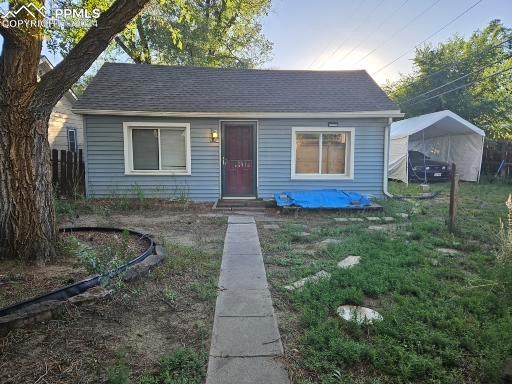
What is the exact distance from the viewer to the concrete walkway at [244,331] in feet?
6.77

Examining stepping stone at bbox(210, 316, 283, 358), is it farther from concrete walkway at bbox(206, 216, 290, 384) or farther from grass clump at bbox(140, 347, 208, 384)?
grass clump at bbox(140, 347, 208, 384)

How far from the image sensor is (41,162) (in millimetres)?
3814

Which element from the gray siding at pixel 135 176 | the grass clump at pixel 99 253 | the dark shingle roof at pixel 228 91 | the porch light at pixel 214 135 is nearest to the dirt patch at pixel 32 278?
the grass clump at pixel 99 253

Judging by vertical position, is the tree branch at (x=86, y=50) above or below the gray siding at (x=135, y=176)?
above

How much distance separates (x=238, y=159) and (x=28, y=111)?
227 inches

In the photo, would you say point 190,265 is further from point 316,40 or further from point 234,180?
point 316,40

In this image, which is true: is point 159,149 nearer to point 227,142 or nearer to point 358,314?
point 227,142

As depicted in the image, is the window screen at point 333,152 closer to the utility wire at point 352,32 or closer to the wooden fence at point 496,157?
the utility wire at point 352,32

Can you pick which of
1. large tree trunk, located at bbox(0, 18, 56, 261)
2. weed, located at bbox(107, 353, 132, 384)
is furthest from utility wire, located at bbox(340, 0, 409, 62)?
weed, located at bbox(107, 353, 132, 384)

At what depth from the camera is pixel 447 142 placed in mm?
15078

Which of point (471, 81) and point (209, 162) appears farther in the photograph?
point (471, 81)

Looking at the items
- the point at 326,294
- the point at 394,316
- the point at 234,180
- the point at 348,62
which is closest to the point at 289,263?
the point at 326,294

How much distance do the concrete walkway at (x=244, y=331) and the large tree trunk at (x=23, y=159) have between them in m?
2.28

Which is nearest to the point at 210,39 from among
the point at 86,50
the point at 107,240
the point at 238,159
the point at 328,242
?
the point at 238,159
